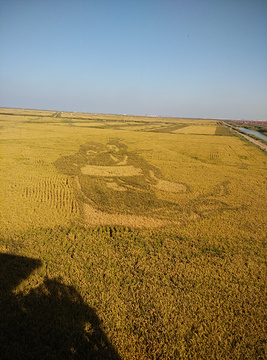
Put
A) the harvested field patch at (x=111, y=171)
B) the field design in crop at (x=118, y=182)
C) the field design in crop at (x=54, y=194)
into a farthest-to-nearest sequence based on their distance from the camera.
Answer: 1. the harvested field patch at (x=111, y=171)
2. the field design in crop at (x=118, y=182)
3. the field design in crop at (x=54, y=194)

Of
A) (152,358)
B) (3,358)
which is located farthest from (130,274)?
(3,358)

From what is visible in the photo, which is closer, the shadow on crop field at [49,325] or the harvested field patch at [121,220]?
the shadow on crop field at [49,325]

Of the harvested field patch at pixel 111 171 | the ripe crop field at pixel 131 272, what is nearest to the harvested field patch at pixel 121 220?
the ripe crop field at pixel 131 272

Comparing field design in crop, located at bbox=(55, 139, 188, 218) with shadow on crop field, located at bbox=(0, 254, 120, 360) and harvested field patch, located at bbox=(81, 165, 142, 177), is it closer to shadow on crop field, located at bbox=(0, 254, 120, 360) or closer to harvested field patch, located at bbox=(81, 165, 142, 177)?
harvested field patch, located at bbox=(81, 165, 142, 177)

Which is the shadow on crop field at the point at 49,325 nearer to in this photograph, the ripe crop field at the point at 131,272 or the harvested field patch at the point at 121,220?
the ripe crop field at the point at 131,272

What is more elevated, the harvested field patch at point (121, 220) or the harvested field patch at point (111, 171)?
the harvested field patch at point (111, 171)

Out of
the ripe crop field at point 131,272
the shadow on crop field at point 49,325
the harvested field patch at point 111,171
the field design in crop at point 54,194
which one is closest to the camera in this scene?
the shadow on crop field at point 49,325
